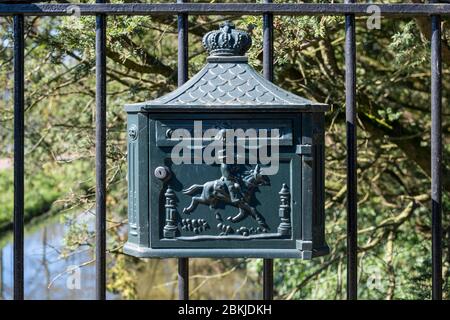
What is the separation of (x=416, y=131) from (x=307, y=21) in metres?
2.41

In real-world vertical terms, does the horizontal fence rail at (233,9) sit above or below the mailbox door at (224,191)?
above

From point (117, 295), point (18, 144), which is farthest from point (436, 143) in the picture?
point (117, 295)

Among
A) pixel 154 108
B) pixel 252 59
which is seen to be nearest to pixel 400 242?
pixel 252 59

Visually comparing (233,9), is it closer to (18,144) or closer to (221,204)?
(221,204)

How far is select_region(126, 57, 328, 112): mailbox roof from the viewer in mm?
2646

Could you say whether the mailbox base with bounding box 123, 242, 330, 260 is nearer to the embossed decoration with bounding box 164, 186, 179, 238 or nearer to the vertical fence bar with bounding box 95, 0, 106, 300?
the embossed decoration with bounding box 164, 186, 179, 238

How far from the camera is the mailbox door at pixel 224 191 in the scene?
2670 mm

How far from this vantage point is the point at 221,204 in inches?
106

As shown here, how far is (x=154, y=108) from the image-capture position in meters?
2.66

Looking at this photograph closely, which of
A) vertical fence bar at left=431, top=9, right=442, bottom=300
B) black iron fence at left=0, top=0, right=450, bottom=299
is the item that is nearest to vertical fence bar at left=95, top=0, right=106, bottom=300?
black iron fence at left=0, top=0, right=450, bottom=299

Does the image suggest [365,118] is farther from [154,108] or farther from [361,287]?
[154,108]

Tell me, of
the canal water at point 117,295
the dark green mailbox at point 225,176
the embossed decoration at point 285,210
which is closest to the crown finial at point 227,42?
the dark green mailbox at point 225,176

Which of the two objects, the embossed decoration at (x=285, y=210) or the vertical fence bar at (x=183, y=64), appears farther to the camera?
the vertical fence bar at (x=183, y=64)

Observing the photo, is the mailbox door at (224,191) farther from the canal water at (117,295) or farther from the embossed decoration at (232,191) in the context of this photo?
the canal water at (117,295)
